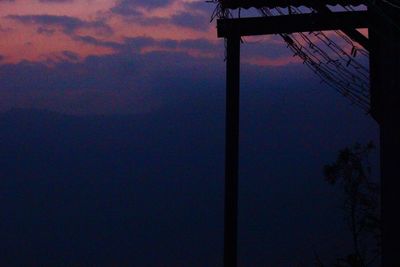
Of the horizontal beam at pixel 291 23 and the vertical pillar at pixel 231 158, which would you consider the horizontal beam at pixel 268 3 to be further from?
the vertical pillar at pixel 231 158

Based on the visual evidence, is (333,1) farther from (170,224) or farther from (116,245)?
(170,224)

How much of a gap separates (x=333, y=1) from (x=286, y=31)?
663mm

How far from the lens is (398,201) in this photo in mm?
8219

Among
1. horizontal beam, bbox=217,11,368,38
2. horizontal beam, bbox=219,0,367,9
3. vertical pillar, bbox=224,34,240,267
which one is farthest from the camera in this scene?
horizontal beam, bbox=219,0,367,9

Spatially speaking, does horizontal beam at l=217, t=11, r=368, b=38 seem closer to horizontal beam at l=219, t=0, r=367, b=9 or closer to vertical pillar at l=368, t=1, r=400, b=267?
horizontal beam at l=219, t=0, r=367, b=9

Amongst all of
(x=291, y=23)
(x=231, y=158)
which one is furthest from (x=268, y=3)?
(x=231, y=158)

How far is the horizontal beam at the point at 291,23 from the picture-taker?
29.4 feet

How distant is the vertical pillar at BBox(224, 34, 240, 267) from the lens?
876 cm

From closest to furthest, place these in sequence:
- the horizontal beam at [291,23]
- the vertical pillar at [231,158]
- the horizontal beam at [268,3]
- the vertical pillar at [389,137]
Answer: the vertical pillar at [389,137] < the vertical pillar at [231,158] < the horizontal beam at [291,23] < the horizontal beam at [268,3]

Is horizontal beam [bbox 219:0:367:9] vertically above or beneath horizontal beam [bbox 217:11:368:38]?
above

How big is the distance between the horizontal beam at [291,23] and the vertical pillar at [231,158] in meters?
0.30

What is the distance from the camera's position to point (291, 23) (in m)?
9.12

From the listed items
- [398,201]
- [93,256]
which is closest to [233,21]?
[398,201]

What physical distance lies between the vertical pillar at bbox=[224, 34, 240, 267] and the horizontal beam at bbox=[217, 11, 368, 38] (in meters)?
0.30
